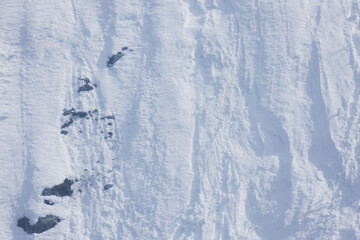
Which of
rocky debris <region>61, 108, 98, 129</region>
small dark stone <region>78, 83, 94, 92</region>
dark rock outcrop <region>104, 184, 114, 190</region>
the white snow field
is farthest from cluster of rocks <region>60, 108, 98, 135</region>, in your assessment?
dark rock outcrop <region>104, 184, 114, 190</region>

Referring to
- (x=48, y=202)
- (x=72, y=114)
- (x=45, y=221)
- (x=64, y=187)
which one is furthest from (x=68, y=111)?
(x=45, y=221)

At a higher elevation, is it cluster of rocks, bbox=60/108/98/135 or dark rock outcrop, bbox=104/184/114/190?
cluster of rocks, bbox=60/108/98/135

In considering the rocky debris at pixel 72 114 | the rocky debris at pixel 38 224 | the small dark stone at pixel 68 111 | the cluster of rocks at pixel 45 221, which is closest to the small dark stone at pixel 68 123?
Answer: the rocky debris at pixel 72 114

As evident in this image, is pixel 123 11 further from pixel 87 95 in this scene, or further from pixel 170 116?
pixel 170 116

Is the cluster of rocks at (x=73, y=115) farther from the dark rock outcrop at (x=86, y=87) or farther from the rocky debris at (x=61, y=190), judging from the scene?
the rocky debris at (x=61, y=190)

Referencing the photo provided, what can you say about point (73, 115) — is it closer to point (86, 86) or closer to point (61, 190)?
point (86, 86)

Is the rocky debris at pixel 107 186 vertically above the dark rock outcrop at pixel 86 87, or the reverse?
the dark rock outcrop at pixel 86 87

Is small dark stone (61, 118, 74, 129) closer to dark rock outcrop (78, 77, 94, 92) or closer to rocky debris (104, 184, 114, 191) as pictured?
dark rock outcrop (78, 77, 94, 92)
